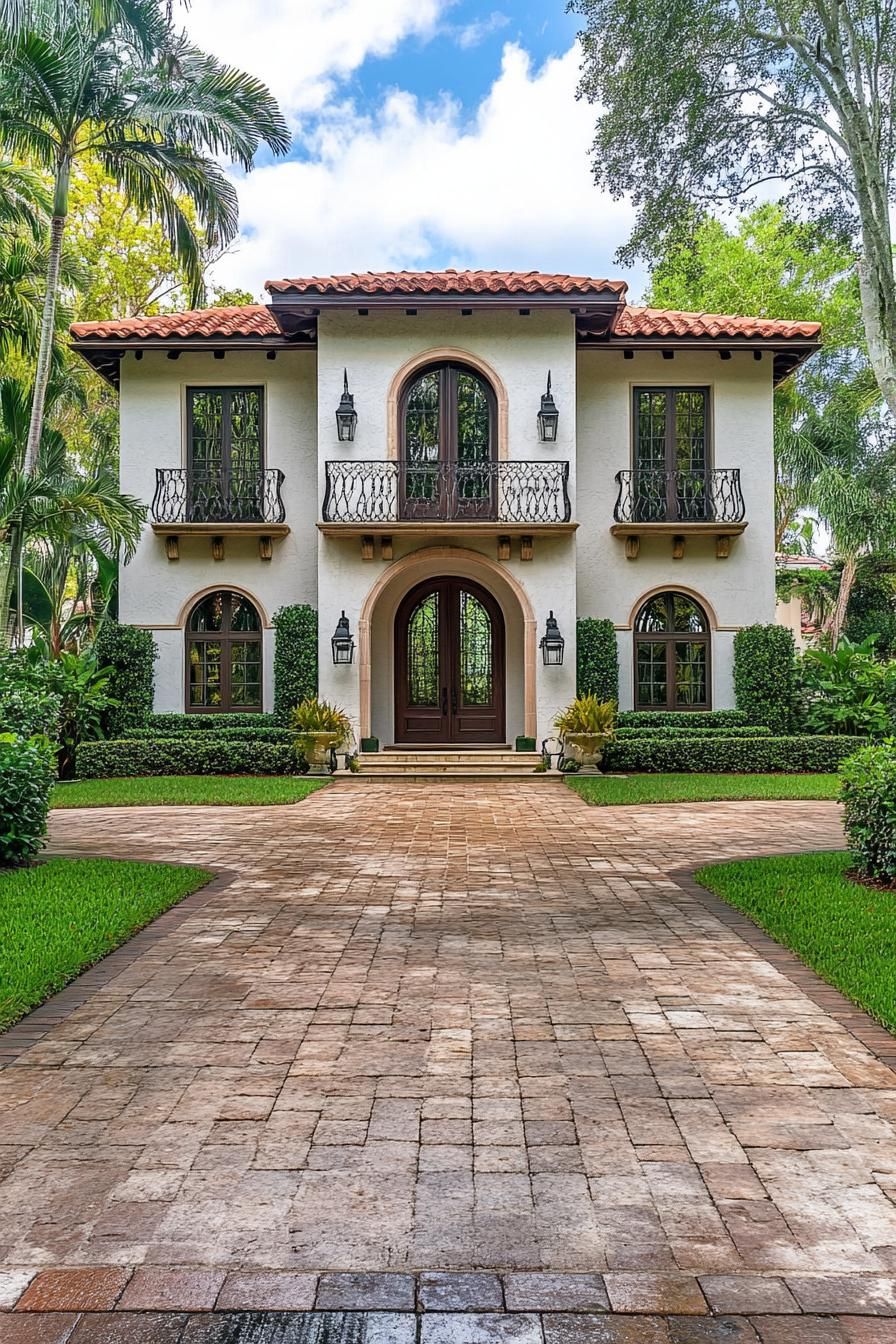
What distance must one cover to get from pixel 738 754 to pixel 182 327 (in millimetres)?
12261

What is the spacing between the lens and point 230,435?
59.2 ft

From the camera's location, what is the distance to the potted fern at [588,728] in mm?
15789

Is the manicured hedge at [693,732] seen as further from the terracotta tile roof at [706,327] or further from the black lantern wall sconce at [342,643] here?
the terracotta tile roof at [706,327]

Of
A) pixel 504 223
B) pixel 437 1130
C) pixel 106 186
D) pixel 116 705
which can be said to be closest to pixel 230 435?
pixel 116 705

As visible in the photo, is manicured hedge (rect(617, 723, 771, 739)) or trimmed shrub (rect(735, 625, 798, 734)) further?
trimmed shrub (rect(735, 625, 798, 734))

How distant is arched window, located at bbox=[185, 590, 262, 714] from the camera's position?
17.8 meters

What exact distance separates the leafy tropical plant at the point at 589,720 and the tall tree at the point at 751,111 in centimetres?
701

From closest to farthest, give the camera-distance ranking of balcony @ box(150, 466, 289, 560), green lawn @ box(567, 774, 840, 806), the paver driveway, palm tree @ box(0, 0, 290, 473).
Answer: the paver driveway
green lawn @ box(567, 774, 840, 806)
palm tree @ box(0, 0, 290, 473)
balcony @ box(150, 466, 289, 560)

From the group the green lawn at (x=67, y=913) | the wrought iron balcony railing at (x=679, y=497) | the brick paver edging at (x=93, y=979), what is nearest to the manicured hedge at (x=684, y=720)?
the wrought iron balcony railing at (x=679, y=497)

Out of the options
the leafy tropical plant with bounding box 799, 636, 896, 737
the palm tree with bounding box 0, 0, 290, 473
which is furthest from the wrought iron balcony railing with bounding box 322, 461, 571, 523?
the leafy tropical plant with bounding box 799, 636, 896, 737

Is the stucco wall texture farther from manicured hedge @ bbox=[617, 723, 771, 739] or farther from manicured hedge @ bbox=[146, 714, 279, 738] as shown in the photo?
manicured hedge @ bbox=[617, 723, 771, 739]

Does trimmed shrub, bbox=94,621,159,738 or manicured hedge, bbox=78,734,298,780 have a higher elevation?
trimmed shrub, bbox=94,621,159,738

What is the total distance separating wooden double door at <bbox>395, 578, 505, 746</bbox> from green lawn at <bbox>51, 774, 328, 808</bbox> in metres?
3.23

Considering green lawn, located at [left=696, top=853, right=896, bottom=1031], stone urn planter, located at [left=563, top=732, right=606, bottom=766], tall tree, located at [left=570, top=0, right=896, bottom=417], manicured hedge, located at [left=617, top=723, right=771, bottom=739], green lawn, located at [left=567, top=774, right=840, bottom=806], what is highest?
tall tree, located at [left=570, top=0, right=896, bottom=417]
